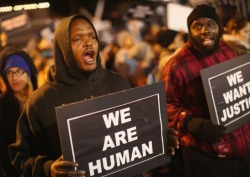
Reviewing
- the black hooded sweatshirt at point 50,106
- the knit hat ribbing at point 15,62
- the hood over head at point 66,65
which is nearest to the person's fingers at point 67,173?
the black hooded sweatshirt at point 50,106

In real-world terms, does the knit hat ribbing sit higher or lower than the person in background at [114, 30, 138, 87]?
higher

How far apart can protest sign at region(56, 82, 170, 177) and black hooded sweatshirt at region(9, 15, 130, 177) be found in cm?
17

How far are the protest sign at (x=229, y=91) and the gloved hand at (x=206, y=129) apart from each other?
7 cm

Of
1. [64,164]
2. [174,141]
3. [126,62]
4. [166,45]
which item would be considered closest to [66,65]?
[64,164]

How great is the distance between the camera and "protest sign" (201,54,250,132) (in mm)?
2791

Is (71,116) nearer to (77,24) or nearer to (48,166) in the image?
(48,166)

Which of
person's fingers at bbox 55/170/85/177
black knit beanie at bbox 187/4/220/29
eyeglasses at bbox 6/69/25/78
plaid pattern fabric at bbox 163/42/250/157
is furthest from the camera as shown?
eyeglasses at bbox 6/69/25/78

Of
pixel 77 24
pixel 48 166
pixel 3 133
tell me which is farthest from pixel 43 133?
pixel 3 133

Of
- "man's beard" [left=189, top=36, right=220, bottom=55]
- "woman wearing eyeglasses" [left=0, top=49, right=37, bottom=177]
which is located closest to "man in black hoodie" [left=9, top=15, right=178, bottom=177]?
"woman wearing eyeglasses" [left=0, top=49, right=37, bottom=177]

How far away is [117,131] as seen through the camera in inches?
84.8

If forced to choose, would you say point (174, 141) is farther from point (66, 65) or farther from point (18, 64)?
point (18, 64)

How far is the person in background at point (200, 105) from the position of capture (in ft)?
9.67

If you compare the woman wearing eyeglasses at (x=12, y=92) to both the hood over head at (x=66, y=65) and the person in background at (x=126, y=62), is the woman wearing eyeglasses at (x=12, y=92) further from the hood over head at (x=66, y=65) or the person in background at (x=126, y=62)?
the person in background at (x=126, y=62)

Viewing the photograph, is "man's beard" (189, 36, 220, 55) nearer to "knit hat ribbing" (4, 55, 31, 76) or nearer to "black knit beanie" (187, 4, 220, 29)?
"black knit beanie" (187, 4, 220, 29)
